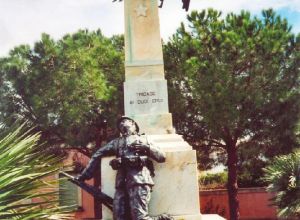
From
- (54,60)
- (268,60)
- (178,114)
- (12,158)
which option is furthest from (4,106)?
(12,158)

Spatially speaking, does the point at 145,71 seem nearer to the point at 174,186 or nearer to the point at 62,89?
the point at 174,186

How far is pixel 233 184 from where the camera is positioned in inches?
579

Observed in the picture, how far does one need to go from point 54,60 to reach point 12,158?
1163cm

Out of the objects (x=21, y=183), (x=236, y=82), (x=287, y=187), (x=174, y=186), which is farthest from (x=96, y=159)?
(x=236, y=82)

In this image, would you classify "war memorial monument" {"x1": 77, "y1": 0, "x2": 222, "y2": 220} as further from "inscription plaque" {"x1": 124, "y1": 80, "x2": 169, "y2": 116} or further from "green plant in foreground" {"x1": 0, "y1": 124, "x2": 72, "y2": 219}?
"green plant in foreground" {"x1": 0, "y1": 124, "x2": 72, "y2": 219}

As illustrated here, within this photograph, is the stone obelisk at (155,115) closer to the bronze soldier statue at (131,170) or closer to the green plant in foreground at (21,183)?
the bronze soldier statue at (131,170)

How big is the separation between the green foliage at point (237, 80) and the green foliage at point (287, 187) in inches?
154

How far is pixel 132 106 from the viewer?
5977 millimetres

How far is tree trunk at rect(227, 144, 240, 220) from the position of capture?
1470 centimetres

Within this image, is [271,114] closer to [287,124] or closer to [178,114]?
[287,124]

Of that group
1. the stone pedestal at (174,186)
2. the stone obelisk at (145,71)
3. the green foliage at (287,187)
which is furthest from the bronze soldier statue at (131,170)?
the green foliage at (287,187)

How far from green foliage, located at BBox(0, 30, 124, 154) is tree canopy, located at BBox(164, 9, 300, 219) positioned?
2149 millimetres

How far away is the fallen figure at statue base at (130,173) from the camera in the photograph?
15.1 feet

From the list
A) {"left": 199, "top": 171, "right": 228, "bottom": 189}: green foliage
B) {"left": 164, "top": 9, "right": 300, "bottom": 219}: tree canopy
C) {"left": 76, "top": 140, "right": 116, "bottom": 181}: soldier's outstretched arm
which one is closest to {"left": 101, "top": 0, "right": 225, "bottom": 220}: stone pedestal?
{"left": 76, "top": 140, "right": 116, "bottom": 181}: soldier's outstretched arm
